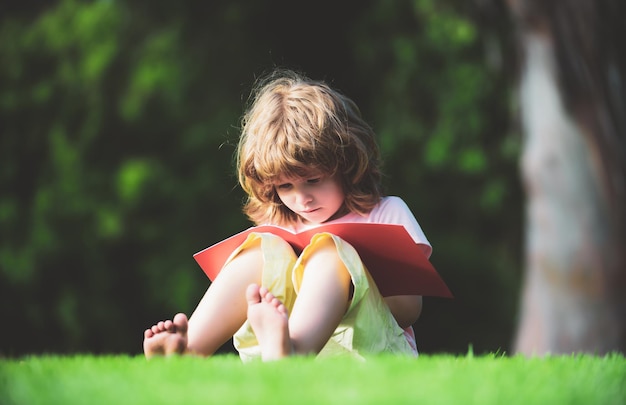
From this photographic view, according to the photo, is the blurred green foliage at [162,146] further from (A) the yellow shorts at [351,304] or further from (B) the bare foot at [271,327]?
(B) the bare foot at [271,327]

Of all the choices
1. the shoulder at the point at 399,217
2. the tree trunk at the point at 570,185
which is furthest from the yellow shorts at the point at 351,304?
the tree trunk at the point at 570,185

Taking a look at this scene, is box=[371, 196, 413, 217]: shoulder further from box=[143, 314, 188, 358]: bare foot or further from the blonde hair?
box=[143, 314, 188, 358]: bare foot

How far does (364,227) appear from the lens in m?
2.28

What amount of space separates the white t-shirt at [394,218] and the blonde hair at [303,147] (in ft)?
0.09

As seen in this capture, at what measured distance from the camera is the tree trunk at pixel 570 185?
5.86m

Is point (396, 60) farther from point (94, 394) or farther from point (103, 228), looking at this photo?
point (94, 394)

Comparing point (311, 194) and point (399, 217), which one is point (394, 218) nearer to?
point (399, 217)

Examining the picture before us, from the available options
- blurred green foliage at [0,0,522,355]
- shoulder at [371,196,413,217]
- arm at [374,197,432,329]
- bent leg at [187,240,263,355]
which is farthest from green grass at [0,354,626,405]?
Answer: blurred green foliage at [0,0,522,355]

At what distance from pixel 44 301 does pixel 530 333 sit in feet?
15.5

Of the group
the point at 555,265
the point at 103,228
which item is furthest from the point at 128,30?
the point at 555,265

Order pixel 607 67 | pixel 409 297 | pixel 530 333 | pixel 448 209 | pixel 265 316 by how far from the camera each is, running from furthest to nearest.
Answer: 1. pixel 448 209
2. pixel 530 333
3. pixel 607 67
4. pixel 409 297
5. pixel 265 316

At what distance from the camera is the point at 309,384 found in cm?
153

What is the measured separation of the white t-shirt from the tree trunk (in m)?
3.63

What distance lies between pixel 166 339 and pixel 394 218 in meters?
0.81
